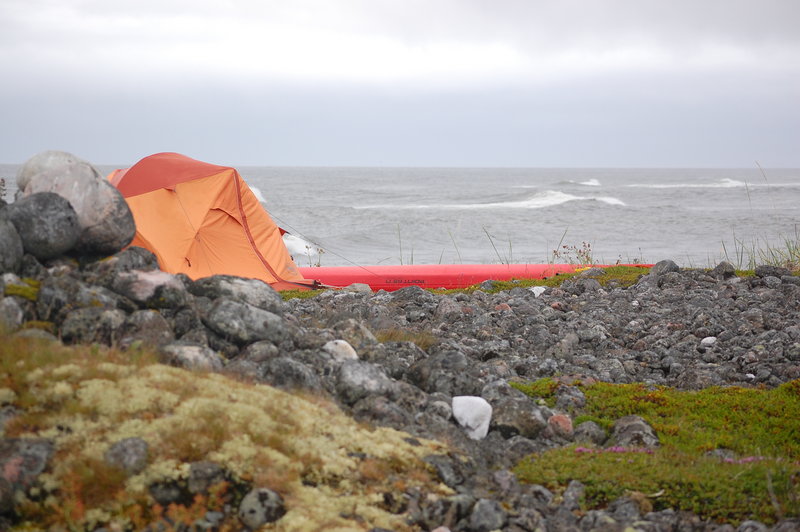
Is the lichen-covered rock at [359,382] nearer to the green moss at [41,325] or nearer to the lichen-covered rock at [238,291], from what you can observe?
the lichen-covered rock at [238,291]

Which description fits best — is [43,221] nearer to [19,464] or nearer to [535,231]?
[19,464]

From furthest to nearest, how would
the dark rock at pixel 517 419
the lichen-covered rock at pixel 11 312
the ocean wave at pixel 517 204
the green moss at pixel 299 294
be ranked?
the ocean wave at pixel 517 204 → the green moss at pixel 299 294 → the dark rock at pixel 517 419 → the lichen-covered rock at pixel 11 312

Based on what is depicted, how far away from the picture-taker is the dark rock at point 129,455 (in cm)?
391

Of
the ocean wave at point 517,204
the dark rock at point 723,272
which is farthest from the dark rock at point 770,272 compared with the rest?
the ocean wave at point 517,204

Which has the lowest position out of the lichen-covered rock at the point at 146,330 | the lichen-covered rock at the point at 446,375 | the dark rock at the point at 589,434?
the dark rock at the point at 589,434

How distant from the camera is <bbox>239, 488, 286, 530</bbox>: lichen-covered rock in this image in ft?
12.6

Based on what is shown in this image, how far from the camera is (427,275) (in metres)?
14.8

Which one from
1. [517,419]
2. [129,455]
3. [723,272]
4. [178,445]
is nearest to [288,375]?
[178,445]

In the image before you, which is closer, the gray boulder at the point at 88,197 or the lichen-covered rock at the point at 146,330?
the lichen-covered rock at the point at 146,330

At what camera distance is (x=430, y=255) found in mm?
26984

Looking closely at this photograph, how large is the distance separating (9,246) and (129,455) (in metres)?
2.55

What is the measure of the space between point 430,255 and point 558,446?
21.5 m

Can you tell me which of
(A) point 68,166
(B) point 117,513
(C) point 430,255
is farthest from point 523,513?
(C) point 430,255

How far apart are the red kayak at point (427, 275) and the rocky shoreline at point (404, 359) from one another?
5588 mm
